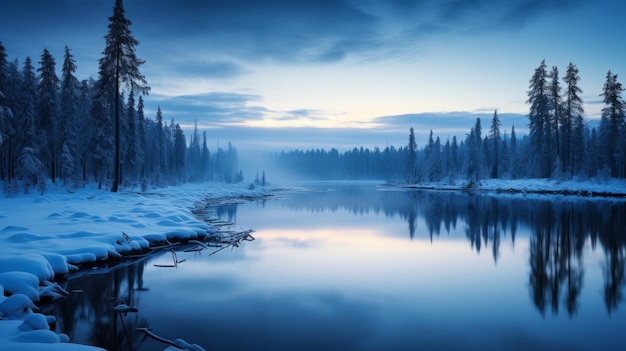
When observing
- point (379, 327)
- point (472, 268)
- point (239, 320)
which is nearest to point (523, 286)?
point (472, 268)

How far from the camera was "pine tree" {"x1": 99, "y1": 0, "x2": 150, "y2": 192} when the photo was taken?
25.6 meters

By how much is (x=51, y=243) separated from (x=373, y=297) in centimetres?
1051

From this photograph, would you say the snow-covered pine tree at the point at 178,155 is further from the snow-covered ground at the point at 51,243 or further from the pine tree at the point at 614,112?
the pine tree at the point at 614,112

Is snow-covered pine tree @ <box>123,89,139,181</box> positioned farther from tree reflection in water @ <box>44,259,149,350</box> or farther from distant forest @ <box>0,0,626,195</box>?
tree reflection in water @ <box>44,259,149,350</box>

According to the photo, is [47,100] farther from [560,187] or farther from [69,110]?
[560,187]

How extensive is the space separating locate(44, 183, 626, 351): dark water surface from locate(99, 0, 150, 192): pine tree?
16947mm

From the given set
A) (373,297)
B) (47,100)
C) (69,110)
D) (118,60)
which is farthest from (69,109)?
(373,297)

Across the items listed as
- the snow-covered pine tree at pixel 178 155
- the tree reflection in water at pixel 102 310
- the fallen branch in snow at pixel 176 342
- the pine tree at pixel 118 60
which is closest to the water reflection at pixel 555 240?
the fallen branch in snow at pixel 176 342

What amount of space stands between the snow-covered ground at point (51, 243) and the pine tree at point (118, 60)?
318 inches

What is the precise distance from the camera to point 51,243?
1215 centimetres

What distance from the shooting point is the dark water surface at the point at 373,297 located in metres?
7.35

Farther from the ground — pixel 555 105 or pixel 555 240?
pixel 555 105

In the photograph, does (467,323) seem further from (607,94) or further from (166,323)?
(607,94)

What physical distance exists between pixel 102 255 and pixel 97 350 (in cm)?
773
